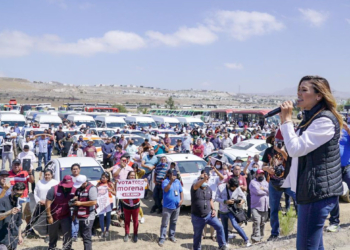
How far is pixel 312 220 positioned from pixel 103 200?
20.5 ft

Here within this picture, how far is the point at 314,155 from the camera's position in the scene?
8.12 feet

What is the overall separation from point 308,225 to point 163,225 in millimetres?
5542

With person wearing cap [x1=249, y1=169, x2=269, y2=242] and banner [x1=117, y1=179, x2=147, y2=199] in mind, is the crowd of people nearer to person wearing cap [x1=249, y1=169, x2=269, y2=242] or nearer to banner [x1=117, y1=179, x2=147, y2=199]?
person wearing cap [x1=249, y1=169, x2=269, y2=242]

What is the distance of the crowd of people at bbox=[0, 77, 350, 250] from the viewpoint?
2.50 metres

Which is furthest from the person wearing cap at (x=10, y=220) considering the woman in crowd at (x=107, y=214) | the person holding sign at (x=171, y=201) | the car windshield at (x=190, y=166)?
the car windshield at (x=190, y=166)

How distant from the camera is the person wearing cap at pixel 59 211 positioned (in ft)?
20.4

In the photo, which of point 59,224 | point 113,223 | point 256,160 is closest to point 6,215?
point 59,224

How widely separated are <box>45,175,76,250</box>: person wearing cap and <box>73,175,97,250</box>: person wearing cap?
204 mm

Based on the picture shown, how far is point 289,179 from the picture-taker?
9.27ft

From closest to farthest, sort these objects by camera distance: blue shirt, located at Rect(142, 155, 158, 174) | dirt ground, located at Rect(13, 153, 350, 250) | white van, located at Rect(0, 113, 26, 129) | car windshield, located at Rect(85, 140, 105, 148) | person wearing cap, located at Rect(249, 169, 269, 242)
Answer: dirt ground, located at Rect(13, 153, 350, 250) < person wearing cap, located at Rect(249, 169, 269, 242) < blue shirt, located at Rect(142, 155, 158, 174) < car windshield, located at Rect(85, 140, 105, 148) < white van, located at Rect(0, 113, 26, 129)

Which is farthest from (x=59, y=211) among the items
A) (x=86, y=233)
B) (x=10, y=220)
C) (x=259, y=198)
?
(x=259, y=198)

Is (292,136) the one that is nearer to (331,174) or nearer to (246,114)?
(331,174)

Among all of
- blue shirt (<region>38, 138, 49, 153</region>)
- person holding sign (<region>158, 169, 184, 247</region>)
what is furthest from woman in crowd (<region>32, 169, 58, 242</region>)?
blue shirt (<region>38, 138, 49, 153</region>)

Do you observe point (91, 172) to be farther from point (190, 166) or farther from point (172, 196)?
point (190, 166)
